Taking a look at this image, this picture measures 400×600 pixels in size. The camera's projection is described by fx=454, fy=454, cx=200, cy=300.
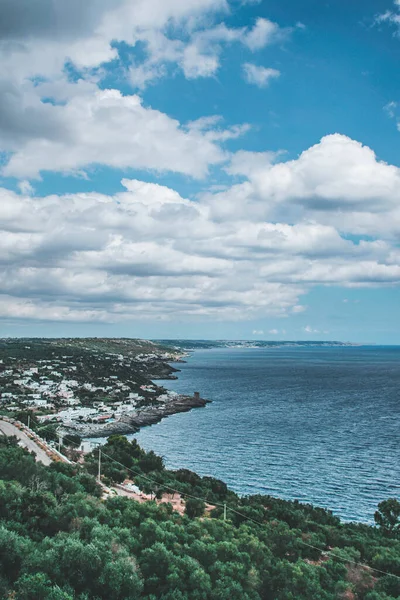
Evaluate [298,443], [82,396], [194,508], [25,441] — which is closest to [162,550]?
[194,508]

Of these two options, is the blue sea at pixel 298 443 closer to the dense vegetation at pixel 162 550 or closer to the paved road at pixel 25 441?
the dense vegetation at pixel 162 550

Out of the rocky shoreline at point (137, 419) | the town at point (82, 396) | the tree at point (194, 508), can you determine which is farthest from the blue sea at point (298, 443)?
the tree at point (194, 508)

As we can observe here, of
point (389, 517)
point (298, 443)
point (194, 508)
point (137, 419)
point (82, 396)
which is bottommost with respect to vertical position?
point (137, 419)

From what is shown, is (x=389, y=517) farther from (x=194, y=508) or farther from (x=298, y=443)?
(x=298, y=443)

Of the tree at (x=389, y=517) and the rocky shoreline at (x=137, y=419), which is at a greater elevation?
the tree at (x=389, y=517)

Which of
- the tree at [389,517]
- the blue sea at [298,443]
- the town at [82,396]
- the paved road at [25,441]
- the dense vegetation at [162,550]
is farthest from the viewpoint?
the town at [82,396]

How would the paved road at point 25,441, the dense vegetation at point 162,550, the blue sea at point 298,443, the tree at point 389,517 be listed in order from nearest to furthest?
the dense vegetation at point 162,550
the tree at point 389,517
the paved road at point 25,441
the blue sea at point 298,443
